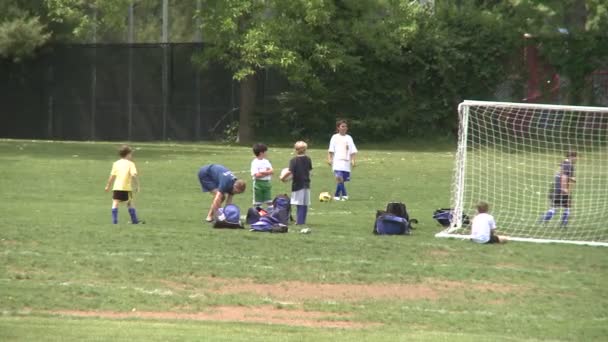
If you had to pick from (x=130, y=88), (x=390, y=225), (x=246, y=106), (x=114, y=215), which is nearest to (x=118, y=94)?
(x=130, y=88)

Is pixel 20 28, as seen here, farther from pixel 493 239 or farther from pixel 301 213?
pixel 493 239

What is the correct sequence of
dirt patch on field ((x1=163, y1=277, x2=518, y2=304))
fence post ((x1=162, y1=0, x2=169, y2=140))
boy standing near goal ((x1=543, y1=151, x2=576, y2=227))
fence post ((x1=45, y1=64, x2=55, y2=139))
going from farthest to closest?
fence post ((x1=45, y1=64, x2=55, y2=139))
fence post ((x1=162, y1=0, x2=169, y2=140))
boy standing near goal ((x1=543, y1=151, x2=576, y2=227))
dirt patch on field ((x1=163, y1=277, x2=518, y2=304))

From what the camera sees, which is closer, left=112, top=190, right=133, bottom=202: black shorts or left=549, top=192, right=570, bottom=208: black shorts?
left=112, top=190, right=133, bottom=202: black shorts

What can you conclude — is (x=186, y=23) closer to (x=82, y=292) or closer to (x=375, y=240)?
(x=375, y=240)

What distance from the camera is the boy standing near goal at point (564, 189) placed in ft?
66.6

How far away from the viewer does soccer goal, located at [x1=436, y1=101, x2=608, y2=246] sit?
779 inches

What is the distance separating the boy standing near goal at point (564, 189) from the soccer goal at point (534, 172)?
21 mm

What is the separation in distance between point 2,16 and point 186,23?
7.02m

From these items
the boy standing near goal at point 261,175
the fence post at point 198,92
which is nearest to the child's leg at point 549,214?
the boy standing near goal at point 261,175

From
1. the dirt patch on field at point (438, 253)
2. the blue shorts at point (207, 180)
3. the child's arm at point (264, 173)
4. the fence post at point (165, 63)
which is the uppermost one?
the fence post at point (165, 63)

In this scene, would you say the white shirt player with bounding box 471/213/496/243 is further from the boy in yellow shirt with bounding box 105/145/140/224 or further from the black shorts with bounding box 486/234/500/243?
the boy in yellow shirt with bounding box 105/145/140/224

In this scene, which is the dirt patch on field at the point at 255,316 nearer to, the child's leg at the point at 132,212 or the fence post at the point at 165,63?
the child's leg at the point at 132,212

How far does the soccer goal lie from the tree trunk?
42.2 ft

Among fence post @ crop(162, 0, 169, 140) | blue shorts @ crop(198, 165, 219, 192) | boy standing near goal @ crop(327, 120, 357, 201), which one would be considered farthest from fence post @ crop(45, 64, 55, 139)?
blue shorts @ crop(198, 165, 219, 192)
